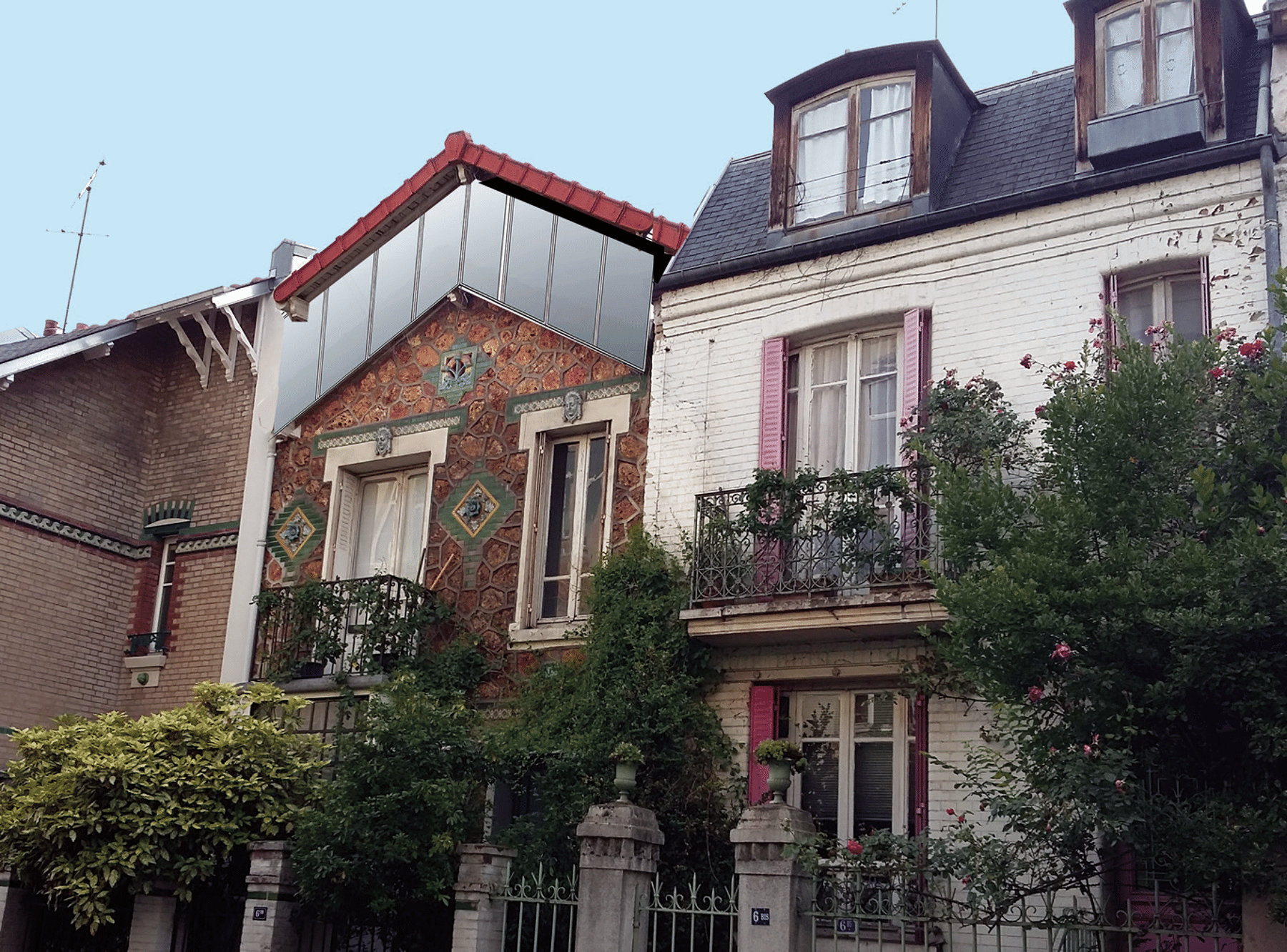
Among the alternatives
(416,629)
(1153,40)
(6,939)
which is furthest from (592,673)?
(1153,40)

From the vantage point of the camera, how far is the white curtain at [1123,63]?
13641 millimetres

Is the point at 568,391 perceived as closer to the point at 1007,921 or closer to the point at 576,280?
the point at 576,280

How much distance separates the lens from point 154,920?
13.6 meters

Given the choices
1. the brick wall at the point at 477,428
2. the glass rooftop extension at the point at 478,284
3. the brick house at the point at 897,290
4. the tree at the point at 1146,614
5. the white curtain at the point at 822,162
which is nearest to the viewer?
the tree at the point at 1146,614

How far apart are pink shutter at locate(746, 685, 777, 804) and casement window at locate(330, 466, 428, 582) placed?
15.6 ft

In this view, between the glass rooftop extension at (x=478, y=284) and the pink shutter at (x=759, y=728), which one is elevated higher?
the glass rooftop extension at (x=478, y=284)

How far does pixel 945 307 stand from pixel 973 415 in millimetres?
1551

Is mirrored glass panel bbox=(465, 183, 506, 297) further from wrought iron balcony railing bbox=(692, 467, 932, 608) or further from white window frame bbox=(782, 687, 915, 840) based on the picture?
white window frame bbox=(782, 687, 915, 840)

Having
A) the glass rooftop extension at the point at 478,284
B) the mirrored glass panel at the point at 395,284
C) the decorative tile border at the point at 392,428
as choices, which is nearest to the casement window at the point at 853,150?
the glass rooftop extension at the point at 478,284

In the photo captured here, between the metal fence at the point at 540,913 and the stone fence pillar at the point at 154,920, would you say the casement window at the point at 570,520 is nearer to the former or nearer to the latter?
the metal fence at the point at 540,913

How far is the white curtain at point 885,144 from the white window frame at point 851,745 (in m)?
4.66

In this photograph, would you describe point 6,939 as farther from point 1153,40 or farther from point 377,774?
point 1153,40

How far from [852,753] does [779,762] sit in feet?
8.43

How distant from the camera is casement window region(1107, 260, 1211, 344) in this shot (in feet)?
42.4
